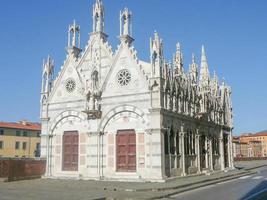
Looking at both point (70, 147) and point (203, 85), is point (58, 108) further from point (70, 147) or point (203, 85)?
point (203, 85)

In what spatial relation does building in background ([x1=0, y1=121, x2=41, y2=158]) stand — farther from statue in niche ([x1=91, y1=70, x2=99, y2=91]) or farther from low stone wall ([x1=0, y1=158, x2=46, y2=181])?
statue in niche ([x1=91, y1=70, x2=99, y2=91])

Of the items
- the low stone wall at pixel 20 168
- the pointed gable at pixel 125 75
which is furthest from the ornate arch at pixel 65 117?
the low stone wall at pixel 20 168

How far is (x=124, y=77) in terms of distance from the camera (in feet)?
100

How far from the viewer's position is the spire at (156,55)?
28.8 m

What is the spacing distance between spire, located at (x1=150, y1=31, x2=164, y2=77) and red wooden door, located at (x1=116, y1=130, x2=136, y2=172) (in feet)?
17.5

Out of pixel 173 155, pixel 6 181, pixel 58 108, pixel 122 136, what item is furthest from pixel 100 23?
pixel 6 181

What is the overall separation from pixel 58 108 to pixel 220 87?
24096 mm

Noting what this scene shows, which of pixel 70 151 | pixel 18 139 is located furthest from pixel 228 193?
pixel 18 139

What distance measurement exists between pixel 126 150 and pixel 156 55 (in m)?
8.25

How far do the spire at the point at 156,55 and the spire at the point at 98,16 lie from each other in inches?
261

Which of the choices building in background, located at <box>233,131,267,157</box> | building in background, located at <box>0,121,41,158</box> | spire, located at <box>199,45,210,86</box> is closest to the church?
spire, located at <box>199,45,210,86</box>

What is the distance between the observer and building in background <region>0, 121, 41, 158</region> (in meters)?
81.3

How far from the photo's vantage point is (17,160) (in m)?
30.1

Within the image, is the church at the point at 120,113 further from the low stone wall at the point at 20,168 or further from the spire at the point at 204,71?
the spire at the point at 204,71
